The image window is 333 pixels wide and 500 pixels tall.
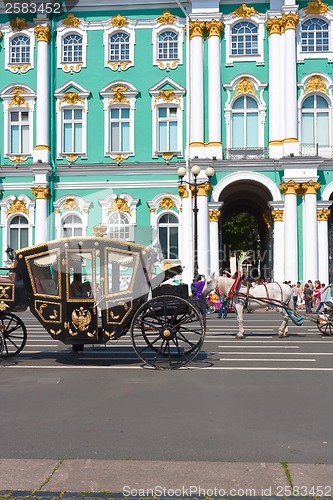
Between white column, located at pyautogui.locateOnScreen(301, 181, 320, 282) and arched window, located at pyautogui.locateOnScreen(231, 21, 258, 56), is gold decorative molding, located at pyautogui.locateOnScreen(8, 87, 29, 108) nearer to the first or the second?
arched window, located at pyautogui.locateOnScreen(231, 21, 258, 56)

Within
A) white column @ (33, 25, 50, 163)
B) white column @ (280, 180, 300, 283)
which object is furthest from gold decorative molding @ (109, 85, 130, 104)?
white column @ (280, 180, 300, 283)

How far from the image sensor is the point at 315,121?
31.5 metres

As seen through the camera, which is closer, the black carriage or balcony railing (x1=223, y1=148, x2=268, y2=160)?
the black carriage

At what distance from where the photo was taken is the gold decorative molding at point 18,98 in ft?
107

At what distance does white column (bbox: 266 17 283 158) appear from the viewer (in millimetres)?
31219

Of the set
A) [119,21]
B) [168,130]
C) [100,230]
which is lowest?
[100,230]

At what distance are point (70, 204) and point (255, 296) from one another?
17.3 meters

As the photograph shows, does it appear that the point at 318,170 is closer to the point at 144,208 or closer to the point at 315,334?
the point at 144,208

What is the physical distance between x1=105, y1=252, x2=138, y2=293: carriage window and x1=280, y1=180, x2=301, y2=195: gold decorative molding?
20121 millimetres

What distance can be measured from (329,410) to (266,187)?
79.2ft

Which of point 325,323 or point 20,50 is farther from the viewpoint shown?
point 20,50

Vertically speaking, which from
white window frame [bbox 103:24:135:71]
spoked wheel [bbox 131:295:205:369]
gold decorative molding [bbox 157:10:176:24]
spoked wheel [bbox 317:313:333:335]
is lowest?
spoked wheel [bbox 317:313:333:335]

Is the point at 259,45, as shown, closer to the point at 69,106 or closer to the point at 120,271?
the point at 69,106

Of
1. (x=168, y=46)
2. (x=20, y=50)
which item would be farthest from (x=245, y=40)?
(x=20, y=50)
